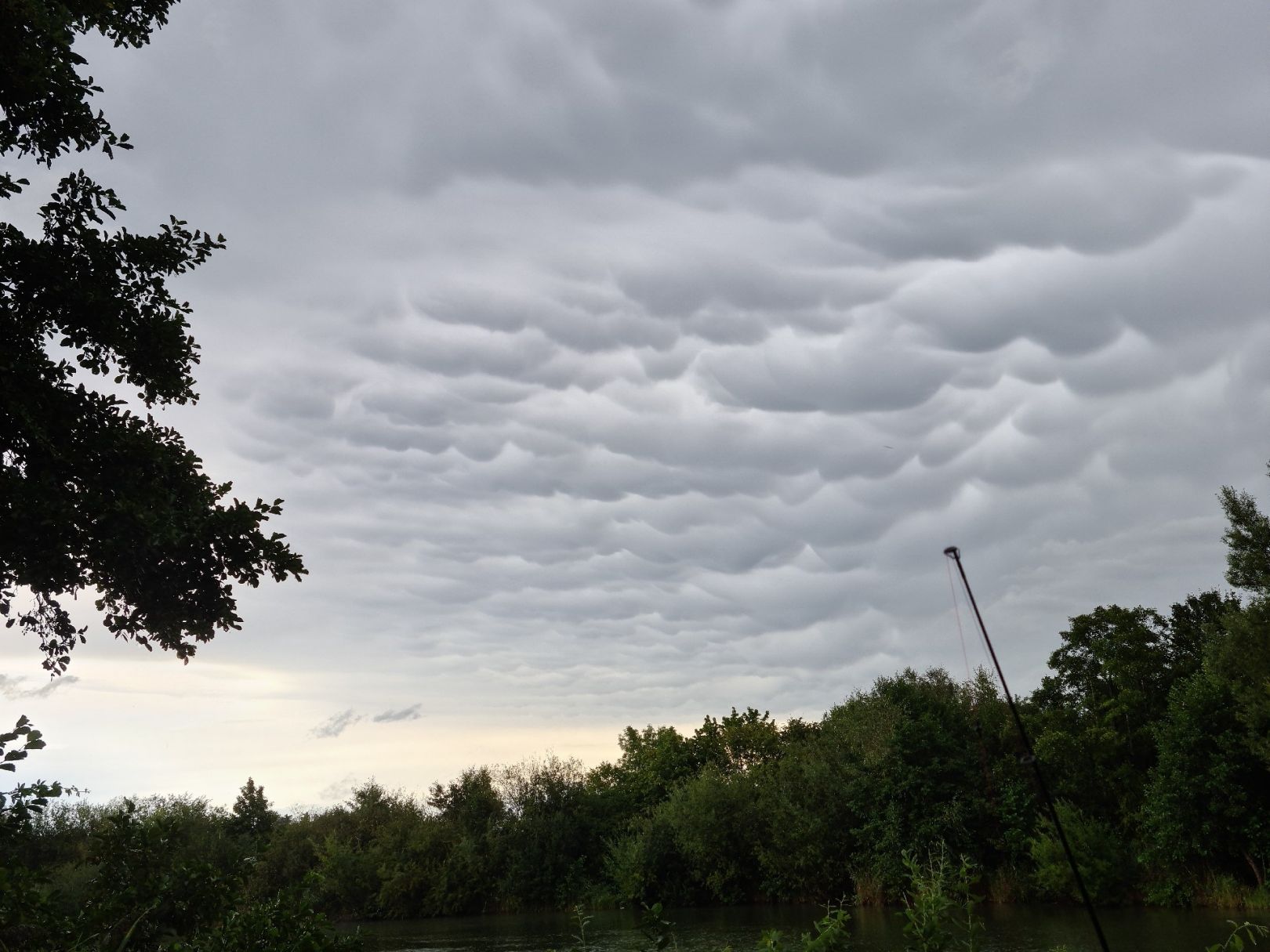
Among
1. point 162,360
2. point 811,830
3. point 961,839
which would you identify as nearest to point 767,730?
point 811,830

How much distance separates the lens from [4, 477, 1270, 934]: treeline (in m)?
43.2

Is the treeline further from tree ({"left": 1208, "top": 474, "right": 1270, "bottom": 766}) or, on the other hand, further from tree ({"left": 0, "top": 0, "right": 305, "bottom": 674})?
tree ({"left": 0, "top": 0, "right": 305, "bottom": 674})

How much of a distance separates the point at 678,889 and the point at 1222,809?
41.7m

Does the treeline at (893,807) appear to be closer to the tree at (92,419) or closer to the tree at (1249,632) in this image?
the tree at (1249,632)

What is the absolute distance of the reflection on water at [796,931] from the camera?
3544 cm

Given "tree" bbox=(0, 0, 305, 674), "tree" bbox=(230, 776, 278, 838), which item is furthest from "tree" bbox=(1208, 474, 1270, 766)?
"tree" bbox=(230, 776, 278, 838)

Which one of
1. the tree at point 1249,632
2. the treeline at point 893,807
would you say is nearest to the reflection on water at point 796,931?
the treeline at point 893,807

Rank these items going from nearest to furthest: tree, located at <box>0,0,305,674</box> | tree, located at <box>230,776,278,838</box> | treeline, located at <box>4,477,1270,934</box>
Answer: tree, located at <box>0,0,305,674</box>, treeline, located at <box>4,477,1270,934</box>, tree, located at <box>230,776,278,838</box>

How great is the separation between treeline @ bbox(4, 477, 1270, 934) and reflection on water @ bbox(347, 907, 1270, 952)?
2.78 meters

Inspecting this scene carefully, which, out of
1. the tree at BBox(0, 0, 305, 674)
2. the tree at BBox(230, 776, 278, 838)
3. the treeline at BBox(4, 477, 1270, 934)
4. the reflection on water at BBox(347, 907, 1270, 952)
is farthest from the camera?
the tree at BBox(230, 776, 278, 838)

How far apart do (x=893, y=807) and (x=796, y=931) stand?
72.1 feet

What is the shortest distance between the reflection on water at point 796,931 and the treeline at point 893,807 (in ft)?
9.13

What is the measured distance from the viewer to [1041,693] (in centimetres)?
5591

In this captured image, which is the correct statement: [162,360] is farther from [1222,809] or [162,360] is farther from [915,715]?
[915,715]
